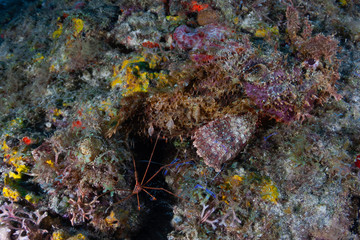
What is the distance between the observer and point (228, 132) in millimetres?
3119

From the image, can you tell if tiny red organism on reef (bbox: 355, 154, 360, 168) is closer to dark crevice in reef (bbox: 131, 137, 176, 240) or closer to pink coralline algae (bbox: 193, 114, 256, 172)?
pink coralline algae (bbox: 193, 114, 256, 172)

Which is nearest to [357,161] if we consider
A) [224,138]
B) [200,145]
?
[224,138]

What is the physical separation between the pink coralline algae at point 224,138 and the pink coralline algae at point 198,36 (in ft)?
4.18

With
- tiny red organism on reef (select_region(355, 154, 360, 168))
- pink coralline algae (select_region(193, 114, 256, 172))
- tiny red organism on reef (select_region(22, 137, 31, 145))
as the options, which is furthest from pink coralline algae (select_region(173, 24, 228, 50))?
tiny red organism on reef (select_region(22, 137, 31, 145))

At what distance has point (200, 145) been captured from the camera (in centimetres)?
318

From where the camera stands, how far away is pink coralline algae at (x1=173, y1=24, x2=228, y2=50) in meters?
3.35

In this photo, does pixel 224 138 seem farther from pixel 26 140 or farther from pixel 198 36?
pixel 26 140

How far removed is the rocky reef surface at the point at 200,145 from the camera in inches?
113

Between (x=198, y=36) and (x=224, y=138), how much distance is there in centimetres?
183

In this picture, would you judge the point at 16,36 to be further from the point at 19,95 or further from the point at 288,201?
the point at 288,201

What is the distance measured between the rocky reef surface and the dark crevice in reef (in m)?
0.02

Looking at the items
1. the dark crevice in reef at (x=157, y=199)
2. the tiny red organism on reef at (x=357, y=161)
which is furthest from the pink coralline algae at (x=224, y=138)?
the tiny red organism on reef at (x=357, y=161)

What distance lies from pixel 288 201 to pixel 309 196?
12.3 inches

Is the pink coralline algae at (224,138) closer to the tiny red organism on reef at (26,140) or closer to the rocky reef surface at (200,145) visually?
the rocky reef surface at (200,145)
